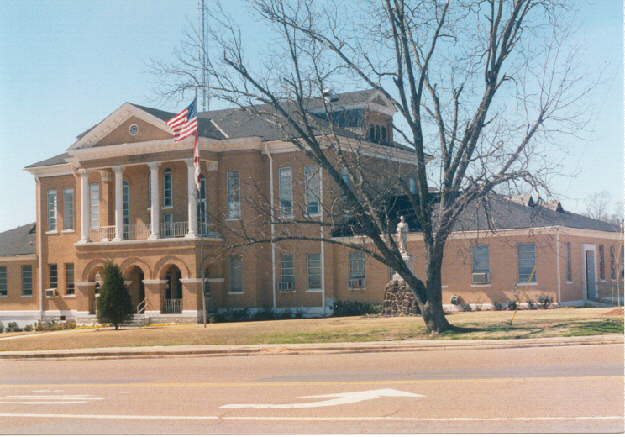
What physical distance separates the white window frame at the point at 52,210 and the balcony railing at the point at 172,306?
1019 centimetres

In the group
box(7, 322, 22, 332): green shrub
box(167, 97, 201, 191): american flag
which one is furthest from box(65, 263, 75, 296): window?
box(167, 97, 201, 191): american flag

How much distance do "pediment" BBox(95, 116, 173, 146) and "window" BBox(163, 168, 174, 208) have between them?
234 centimetres

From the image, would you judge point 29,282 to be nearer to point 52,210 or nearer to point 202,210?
point 52,210

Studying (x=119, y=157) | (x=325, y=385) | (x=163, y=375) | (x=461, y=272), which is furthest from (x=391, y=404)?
(x=119, y=157)

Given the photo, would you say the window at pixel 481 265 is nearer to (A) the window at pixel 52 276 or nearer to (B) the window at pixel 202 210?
(B) the window at pixel 202 210

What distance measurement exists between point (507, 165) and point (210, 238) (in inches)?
874

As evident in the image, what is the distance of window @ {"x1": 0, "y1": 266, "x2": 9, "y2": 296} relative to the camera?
51344mm

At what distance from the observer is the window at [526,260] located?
36.6 meters

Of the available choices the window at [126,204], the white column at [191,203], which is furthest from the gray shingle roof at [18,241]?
the white column at [191,203]

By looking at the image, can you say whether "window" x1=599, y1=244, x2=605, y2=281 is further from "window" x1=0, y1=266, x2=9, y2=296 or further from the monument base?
"window" x1=0, y1=266, x2=9, y2=296

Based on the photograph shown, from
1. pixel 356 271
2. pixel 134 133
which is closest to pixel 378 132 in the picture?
pixel 356 271

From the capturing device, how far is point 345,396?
13102mm

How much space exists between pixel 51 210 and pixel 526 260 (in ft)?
91.1

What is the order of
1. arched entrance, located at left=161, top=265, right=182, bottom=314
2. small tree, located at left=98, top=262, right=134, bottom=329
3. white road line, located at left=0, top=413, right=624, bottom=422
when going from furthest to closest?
arched entrance, located at left=161, top=265, right=182, bottom=314 → small tree, located at left=98, top=262, right=134, bottom=329 → white road line, located at left=0, top=413, right=624, bottom=422
